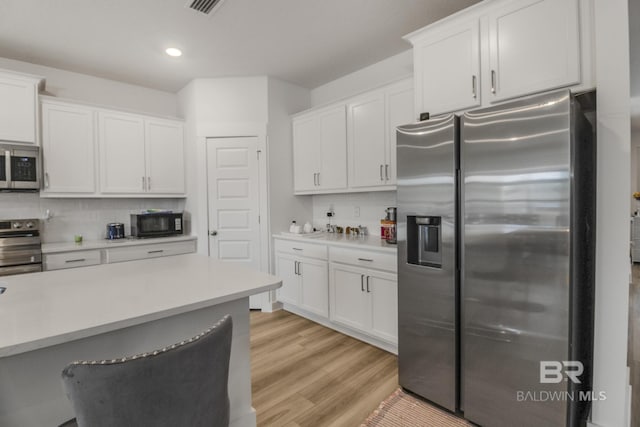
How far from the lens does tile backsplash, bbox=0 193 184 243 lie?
317 centimetres

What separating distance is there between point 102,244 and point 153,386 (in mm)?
3088

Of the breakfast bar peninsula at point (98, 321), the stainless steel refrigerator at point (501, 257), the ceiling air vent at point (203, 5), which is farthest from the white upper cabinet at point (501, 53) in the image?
the breakfast bar peninsula at point (98, 321)

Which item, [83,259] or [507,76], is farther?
[83,259]

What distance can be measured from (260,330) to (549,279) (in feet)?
8.39

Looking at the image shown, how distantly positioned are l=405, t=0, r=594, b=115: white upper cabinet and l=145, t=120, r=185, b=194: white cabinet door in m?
3.00

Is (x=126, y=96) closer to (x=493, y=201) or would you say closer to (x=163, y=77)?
(x=163, y=77)

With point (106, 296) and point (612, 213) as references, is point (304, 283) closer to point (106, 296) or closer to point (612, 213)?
point (106, 296)

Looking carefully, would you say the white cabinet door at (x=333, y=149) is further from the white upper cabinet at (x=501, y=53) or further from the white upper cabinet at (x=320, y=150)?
the white upper cabinet at (x=501, y=53)

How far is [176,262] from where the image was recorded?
6.53 feet

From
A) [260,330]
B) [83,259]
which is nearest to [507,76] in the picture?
[260,330]

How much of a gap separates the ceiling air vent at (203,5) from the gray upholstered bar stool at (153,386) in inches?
95.8

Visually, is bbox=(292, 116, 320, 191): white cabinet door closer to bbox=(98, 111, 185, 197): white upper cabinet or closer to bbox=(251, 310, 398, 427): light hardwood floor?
bbox=(98, 111, 185, 197): white upper cabinet

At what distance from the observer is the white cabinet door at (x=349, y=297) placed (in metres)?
2.79

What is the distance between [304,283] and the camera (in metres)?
3.39
